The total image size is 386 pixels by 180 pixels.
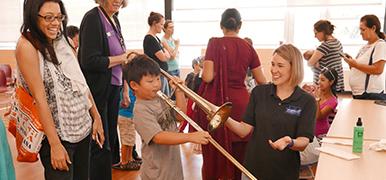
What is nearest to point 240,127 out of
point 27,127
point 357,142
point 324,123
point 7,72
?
point 357,142

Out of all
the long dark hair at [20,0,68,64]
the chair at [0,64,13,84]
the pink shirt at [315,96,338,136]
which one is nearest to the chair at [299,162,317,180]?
the pink shirt at [315,96,338,136]

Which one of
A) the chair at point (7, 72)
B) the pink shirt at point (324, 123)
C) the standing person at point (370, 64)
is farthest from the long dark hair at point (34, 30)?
the chair at point (7, 72)

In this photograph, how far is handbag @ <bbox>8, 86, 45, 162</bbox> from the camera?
1801 mm

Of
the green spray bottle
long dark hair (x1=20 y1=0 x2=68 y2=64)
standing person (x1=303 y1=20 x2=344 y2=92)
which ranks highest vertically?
long dark hair (x1=20 y1=0 x2=68 y2=64)

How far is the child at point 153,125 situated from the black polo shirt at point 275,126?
1.41 ft

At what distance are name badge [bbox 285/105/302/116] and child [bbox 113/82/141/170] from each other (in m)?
2.05

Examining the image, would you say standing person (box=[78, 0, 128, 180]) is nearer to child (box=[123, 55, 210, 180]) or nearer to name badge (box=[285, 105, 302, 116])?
child (box=[123, 55, 210, 180])

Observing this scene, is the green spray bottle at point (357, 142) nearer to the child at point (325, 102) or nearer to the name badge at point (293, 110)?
the name badge at point (293, 110)

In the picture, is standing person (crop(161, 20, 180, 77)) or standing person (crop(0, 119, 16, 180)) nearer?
standing person (crop(0, 119, 16, 180))

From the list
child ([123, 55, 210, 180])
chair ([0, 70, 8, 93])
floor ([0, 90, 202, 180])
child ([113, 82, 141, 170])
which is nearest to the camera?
child ([123, 55, 210, 180])

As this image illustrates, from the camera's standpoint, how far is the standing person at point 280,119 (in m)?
2.06

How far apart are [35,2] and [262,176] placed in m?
1.43

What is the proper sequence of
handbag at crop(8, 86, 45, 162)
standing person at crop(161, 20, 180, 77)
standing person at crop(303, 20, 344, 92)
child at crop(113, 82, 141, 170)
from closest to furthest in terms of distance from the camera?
handbag at crop(8, 86, 45, 162) → child at crop(113, 82, 141, 170) → standing person at crop(303, 20, 344, 92) → standing person at crop(161, 20, 180, 77)

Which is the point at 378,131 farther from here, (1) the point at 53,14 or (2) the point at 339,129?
(1) the point at 53,14
